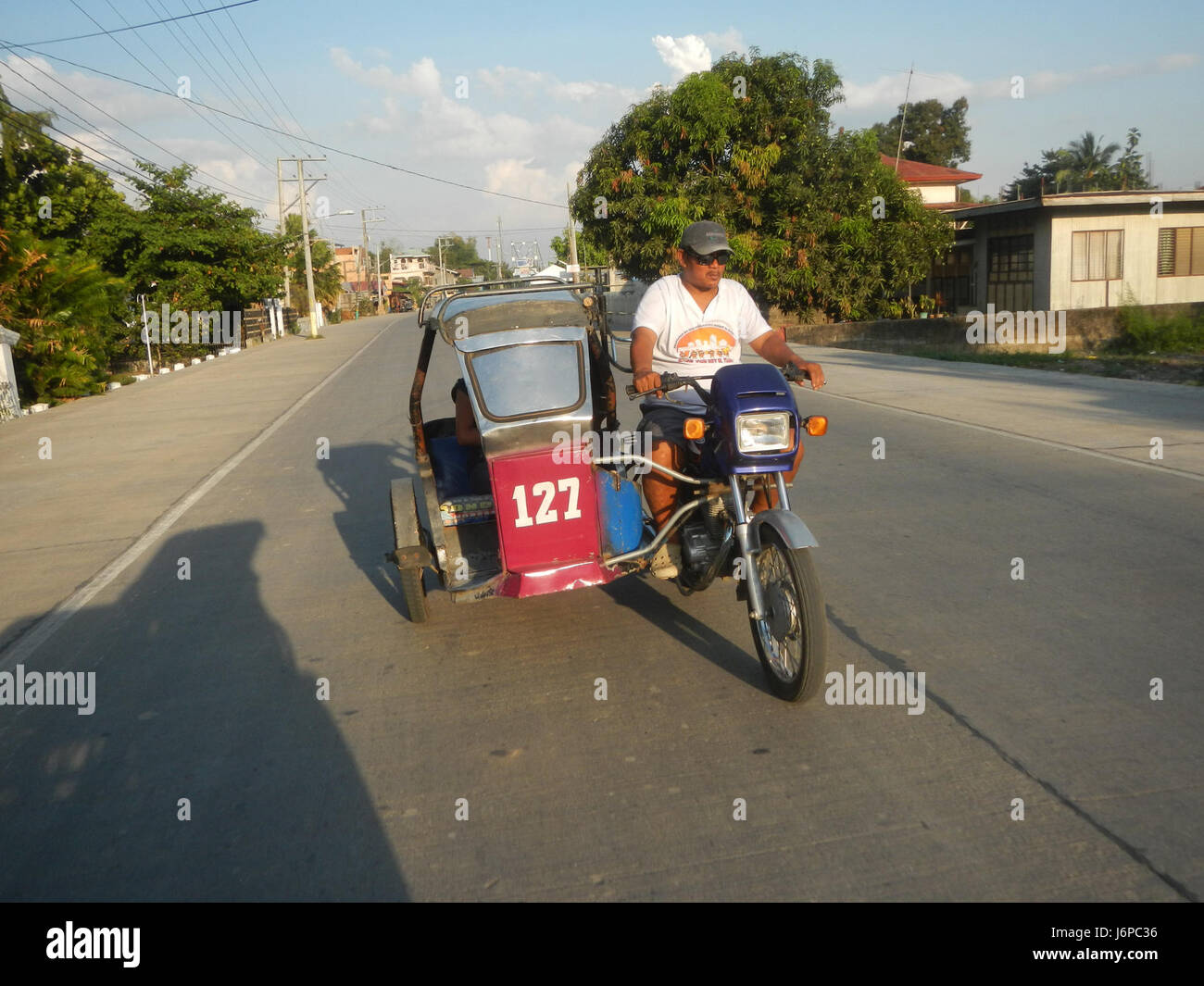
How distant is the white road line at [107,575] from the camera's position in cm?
568

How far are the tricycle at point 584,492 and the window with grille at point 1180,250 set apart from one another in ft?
84.1

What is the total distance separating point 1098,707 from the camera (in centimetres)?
414

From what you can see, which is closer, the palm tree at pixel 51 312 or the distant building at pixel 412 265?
the palm tree at pixel 51 312

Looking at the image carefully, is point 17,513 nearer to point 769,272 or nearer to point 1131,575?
point 1131,575

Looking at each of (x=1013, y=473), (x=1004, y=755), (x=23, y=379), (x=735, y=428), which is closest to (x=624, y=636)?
(x=735, y=428)

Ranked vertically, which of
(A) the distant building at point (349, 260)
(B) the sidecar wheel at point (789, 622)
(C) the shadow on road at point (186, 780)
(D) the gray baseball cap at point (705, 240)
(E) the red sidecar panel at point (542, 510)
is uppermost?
(A) the distant building at point (349, 260)

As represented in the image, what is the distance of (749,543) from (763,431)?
48 cm

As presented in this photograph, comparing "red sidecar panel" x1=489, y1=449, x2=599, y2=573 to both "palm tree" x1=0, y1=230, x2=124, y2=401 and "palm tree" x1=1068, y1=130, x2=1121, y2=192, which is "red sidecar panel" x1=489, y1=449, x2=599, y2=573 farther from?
"palm tree" x1=1068, y1=130, x2=1121, y2=192

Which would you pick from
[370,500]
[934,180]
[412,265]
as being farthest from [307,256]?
[412,265]

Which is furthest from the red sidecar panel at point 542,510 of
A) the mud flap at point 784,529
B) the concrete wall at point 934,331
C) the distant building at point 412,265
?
the distant building at point 412,265

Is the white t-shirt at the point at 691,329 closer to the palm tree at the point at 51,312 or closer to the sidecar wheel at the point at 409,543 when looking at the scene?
the sidecar wheel at the point at 409,543

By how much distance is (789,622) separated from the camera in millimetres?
4312

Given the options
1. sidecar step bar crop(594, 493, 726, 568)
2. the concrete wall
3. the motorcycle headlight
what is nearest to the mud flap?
the motorcycle headlight
